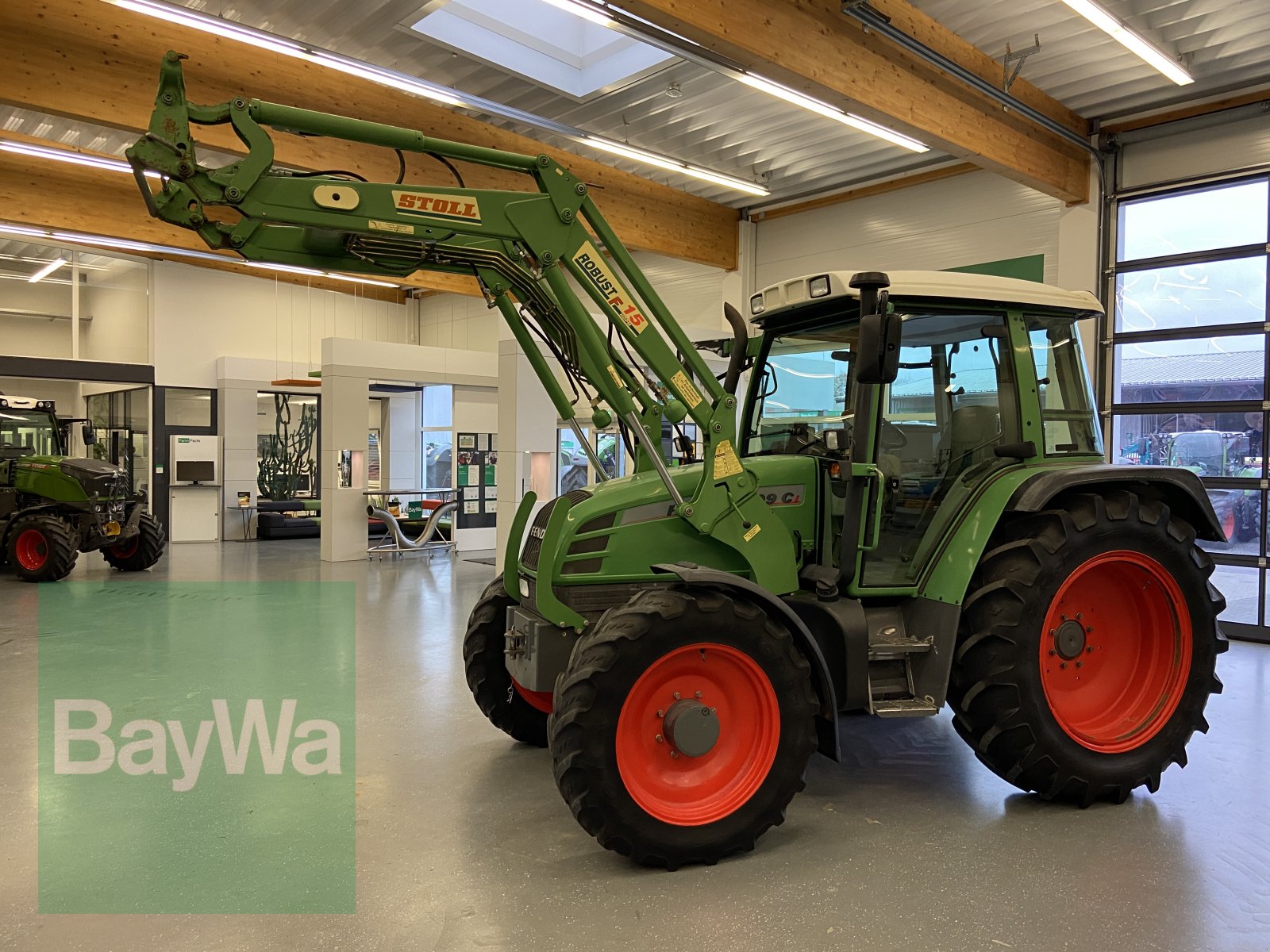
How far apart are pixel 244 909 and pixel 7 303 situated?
649 inches

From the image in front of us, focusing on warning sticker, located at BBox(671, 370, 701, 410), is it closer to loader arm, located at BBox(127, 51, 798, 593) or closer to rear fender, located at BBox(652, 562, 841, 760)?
loader arm, located at BBox(127, 51, 798, 593)

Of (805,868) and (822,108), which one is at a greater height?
(822,108)

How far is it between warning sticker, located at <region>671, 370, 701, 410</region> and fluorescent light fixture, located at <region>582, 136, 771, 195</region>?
5.63 m

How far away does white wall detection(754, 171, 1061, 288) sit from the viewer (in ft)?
30.7

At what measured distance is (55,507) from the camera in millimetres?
10930

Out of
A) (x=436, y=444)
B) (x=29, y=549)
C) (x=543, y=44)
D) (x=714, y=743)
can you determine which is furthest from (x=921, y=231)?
(x=436, y=444)

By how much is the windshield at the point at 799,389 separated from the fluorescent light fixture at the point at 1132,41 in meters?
3.54

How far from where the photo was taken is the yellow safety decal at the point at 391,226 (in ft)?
11.0

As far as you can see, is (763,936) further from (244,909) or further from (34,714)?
(34,714)

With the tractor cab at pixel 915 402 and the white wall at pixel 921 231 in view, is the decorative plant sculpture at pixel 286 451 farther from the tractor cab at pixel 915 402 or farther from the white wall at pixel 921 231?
the tractor cab at pixel 915 402

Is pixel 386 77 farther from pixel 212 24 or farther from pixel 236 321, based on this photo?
pixel 236 321

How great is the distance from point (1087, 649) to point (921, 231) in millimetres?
7217

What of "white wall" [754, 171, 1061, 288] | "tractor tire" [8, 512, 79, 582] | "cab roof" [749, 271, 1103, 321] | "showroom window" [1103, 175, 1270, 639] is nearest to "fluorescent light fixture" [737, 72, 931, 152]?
"white wall" [754, 171, 1061, 288]

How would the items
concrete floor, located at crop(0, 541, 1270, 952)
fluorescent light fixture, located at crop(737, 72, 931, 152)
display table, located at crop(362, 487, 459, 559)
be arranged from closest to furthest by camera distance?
concrete floor, located at crop(0, 541, 1270, 952), fluorescent light fixture, located at crop(737, 72, 931, 152), display table, located at crop(362, 487, 459, 559)
